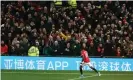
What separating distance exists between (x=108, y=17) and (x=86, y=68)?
14.5 feet

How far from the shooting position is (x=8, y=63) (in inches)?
990

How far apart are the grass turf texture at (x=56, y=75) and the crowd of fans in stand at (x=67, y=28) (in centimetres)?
179

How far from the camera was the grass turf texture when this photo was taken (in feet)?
70.4

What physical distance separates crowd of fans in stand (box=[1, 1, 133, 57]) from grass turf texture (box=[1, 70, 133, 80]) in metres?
1.79

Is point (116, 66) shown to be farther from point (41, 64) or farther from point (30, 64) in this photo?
point (30, 64)

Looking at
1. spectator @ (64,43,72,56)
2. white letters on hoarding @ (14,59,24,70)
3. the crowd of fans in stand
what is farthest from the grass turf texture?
the crowd of fans in stand

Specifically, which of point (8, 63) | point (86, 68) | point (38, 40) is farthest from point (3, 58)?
point (86, 68)

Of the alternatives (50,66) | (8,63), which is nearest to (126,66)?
(50,66)

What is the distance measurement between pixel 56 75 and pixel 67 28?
6003 mm

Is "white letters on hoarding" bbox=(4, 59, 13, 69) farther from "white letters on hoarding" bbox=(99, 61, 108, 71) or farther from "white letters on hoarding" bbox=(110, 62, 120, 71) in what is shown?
"white letters on hoarding" bbox=(110, 62, 120, 71)

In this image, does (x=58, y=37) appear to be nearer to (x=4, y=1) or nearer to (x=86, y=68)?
(x=86, y=68)

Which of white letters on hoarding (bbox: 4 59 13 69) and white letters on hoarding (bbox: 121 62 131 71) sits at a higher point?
white letters on hoarding (bbox: 4 59 13 69)

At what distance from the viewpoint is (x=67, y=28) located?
92.6ft

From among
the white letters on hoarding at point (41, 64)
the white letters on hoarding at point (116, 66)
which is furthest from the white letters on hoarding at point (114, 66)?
the white letters on hoarding at point (41, 64)
